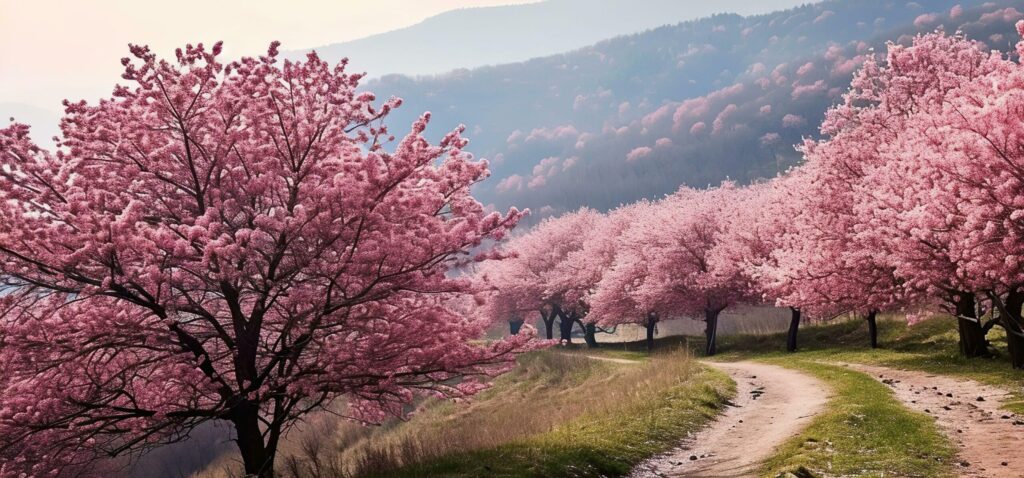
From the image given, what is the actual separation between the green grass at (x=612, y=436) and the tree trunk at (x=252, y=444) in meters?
2.40

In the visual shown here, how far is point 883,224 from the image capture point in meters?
21.4

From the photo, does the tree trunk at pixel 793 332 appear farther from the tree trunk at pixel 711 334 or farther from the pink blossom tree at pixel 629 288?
the pink blossom tree at pixel 629 288

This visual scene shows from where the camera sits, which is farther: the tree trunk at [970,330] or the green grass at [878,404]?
the tree trunk at [970,330]

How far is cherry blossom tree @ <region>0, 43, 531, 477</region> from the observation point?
35.2ft

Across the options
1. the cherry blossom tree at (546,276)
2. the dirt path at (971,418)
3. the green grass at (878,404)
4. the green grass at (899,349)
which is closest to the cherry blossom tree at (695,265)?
the green grass at (899,349)

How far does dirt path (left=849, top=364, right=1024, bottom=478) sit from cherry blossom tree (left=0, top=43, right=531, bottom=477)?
881 cm

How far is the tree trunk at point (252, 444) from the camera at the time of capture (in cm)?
1318

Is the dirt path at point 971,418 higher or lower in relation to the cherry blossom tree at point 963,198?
lower

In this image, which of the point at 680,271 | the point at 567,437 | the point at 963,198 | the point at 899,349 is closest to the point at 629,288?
the point at 680,271

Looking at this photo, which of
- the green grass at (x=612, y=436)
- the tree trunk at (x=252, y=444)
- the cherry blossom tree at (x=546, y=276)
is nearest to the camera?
the green grass at (x=612, y=436)

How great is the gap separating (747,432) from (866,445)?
151 inches

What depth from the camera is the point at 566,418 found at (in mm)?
18922

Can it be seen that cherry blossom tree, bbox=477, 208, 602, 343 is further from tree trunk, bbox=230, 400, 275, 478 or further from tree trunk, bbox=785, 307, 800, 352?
tree trunk, bbox=230, 400, 275, 478

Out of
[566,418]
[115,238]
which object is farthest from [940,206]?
[115,238]
